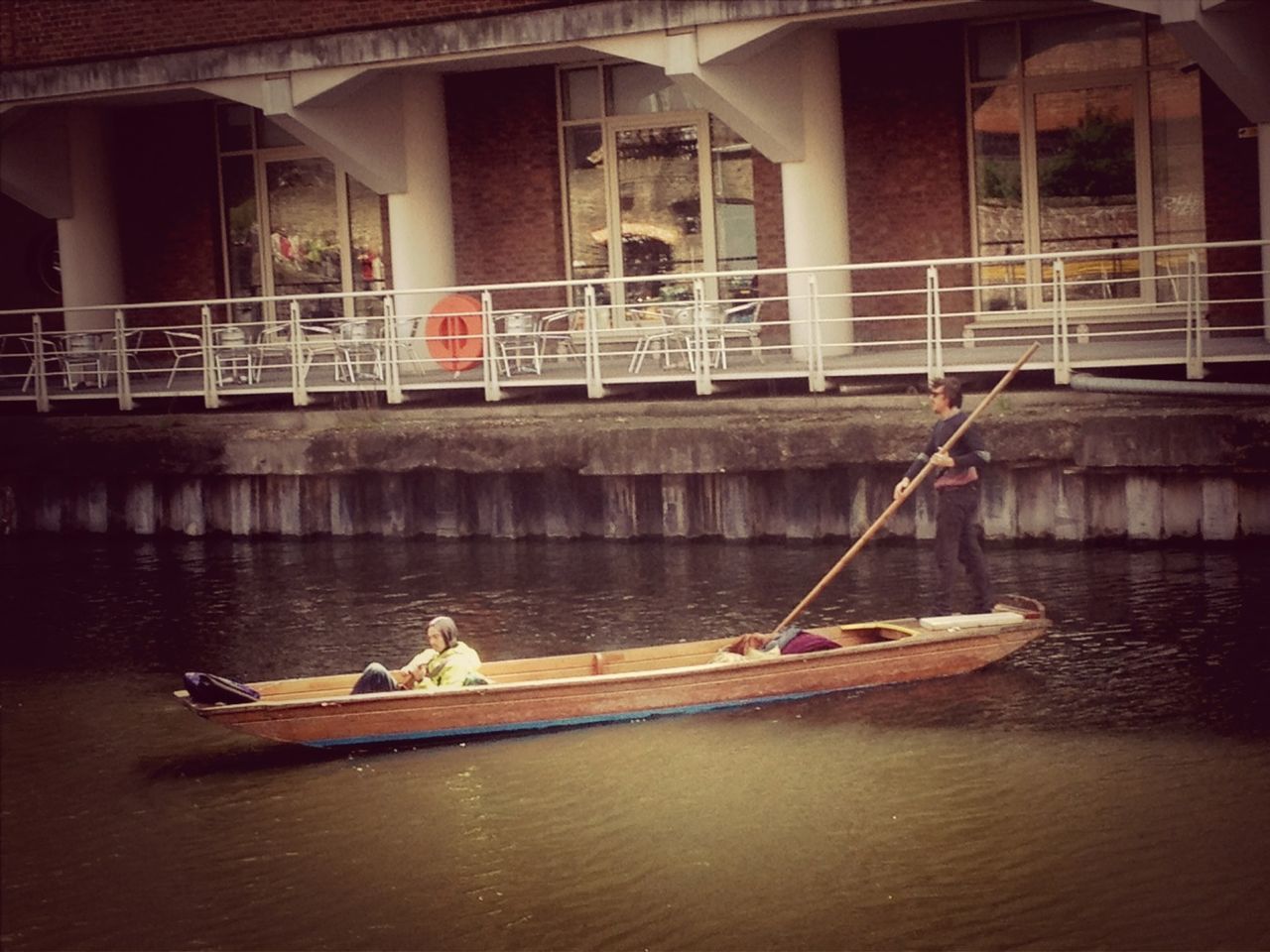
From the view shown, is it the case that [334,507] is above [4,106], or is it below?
below

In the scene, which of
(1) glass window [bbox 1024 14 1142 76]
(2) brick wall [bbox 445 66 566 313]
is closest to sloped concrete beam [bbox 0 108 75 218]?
(2) brick wall [bbox 445 66 566 313]

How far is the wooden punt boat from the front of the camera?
1385cm

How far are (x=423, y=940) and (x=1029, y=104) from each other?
51.8ft

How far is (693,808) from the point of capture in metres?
12.3

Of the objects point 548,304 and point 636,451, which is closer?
point 636,451

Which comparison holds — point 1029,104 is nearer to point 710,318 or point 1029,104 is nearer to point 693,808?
point 710,318

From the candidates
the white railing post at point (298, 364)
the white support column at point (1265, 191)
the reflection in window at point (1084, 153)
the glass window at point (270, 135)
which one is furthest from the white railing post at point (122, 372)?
the white support column at point (1265, 191)

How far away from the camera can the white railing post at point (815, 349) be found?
21.4 m

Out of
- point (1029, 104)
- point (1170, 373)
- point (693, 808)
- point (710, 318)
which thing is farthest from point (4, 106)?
point (693, 808)

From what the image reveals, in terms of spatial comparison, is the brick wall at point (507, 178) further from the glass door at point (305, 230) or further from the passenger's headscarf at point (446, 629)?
the passenger's headscarf at point (446, 629)

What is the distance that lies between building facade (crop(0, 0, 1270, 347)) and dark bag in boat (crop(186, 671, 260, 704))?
9343 millimetres

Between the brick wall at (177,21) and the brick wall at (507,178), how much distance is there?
2.77 metres

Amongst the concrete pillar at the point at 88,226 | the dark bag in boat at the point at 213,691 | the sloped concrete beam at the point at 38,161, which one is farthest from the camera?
the concrete pillar at the point at 88,226

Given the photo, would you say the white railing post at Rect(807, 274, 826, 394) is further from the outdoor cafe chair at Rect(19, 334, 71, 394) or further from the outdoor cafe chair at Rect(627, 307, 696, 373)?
the outdoor cafe chair at Rect(19, 334, 71, 394)
